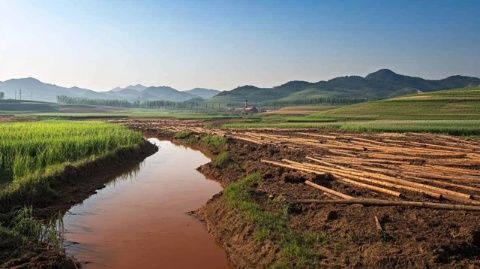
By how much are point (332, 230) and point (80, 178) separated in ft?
35.2

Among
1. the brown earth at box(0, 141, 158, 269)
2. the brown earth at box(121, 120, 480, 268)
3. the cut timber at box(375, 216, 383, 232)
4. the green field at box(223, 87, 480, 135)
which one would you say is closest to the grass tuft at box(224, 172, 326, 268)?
the brown earth at box(121, 120, 480, 268)

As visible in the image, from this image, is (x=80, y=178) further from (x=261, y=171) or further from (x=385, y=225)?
(x=385, y=225)

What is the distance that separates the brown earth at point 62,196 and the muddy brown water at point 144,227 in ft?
1.51

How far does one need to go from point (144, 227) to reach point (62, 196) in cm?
383

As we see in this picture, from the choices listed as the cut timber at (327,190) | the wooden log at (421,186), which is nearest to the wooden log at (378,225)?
the cut timber at (327,190)

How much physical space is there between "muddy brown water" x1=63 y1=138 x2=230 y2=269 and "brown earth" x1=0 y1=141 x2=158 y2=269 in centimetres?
46

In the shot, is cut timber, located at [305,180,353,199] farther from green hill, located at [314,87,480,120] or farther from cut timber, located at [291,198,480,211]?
green hill, located at [314,87,480,120]

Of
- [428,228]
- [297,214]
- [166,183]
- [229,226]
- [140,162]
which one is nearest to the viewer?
[428,228]

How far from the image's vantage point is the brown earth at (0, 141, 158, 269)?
Result: 7363 mm

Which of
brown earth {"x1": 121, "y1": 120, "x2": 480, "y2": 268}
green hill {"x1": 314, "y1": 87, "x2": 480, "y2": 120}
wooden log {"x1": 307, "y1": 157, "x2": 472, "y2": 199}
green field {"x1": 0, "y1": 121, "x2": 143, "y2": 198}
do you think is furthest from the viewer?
green hill {"x1": 314, "y1": 87, "x2": 480, "y2": 120}

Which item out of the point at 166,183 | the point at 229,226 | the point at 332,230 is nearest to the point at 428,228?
the point at 332,230

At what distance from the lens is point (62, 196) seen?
1306cm

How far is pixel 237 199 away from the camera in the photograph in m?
11.2

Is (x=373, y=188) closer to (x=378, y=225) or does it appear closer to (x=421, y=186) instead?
(x=421, y=186)
